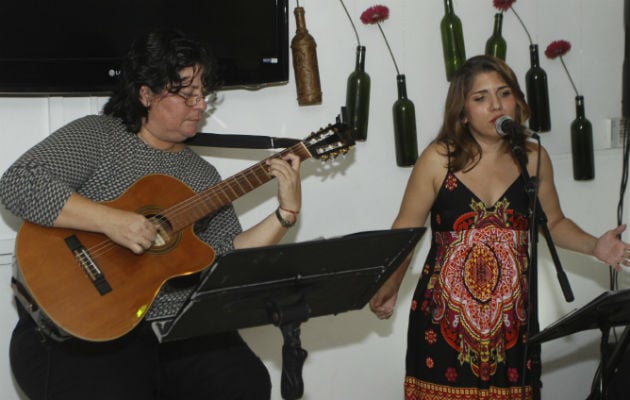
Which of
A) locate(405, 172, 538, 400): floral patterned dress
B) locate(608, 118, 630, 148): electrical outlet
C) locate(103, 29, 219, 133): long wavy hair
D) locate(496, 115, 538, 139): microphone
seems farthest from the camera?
locate(608, 118, 630, 148): electrical outlet

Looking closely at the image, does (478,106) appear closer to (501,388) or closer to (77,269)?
(501,388)

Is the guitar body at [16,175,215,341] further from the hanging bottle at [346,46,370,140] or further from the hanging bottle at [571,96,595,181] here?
the hanging bottle at [571,96,595,181]

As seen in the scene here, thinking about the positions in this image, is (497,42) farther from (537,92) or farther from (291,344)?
(291,344)

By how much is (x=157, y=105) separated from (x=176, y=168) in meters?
0.19

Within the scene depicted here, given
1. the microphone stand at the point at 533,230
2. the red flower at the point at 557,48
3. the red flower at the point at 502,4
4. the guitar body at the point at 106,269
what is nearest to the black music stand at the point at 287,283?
the guitar body at the point at 106,269

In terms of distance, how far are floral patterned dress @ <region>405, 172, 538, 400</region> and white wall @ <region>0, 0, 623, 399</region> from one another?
0.61m

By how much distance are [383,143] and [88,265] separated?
4.59ft

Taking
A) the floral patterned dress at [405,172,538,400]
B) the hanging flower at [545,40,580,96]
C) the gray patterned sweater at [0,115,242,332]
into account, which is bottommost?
the floral patterned dress at [405,172,538,400]

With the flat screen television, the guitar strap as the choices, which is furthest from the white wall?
the guitar strap

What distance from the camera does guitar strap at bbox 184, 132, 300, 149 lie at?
2453 mm

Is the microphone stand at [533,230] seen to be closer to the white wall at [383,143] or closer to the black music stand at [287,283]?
the black music stand at [287,283]

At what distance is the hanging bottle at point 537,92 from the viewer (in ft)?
10.6

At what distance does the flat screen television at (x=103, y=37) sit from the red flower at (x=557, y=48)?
4.19ft

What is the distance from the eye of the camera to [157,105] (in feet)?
7.36
